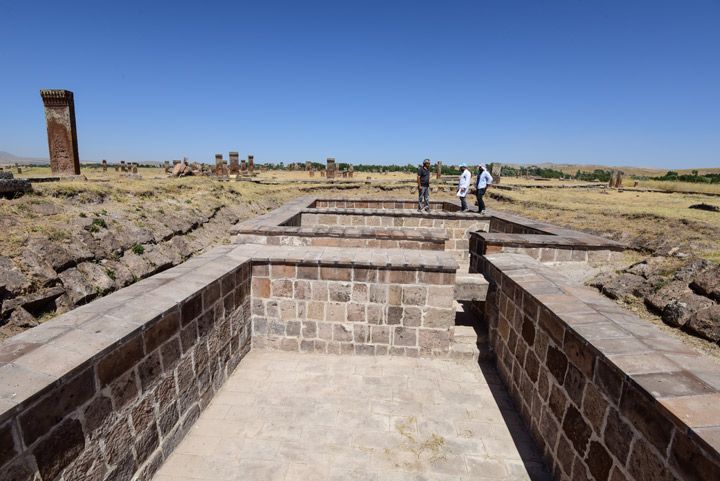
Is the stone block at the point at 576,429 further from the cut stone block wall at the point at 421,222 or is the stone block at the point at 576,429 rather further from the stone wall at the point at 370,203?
the stone wall at the point at 370,203

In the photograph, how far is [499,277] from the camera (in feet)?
14.2

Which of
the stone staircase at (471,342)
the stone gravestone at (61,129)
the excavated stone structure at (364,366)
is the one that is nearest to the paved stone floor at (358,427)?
the excavated stone structure at (364,366)

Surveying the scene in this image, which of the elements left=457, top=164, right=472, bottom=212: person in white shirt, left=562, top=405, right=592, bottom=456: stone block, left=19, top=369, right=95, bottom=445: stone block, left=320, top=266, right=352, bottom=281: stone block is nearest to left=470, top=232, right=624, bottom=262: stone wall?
left=320, top=266, right=352, bottom=281: stone block

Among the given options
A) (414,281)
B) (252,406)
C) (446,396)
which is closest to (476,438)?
(446,396)

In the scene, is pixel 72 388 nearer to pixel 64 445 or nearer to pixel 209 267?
pixel 64 445

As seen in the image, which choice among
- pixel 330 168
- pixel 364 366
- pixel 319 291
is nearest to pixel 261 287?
pixel 319 291

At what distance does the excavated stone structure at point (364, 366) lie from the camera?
1.87m

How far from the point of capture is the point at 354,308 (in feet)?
14.5

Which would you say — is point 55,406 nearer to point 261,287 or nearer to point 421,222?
point 261,287

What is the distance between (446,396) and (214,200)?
1280 centimetres

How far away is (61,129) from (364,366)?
654 inches

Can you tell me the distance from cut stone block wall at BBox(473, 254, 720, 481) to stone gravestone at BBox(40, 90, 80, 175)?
57.5 ft

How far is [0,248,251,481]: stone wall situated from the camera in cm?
182

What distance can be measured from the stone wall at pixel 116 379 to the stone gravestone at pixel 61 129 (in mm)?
14969
